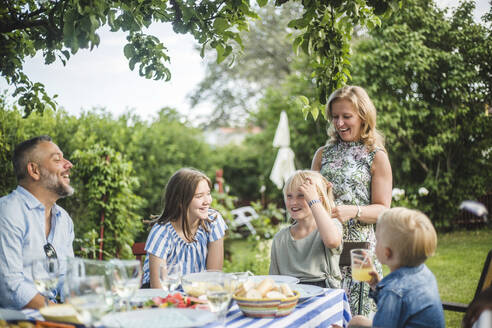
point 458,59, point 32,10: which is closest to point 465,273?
point 458,59

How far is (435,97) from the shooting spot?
6.96 m

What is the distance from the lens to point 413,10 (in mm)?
6828

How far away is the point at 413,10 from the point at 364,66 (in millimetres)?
2283

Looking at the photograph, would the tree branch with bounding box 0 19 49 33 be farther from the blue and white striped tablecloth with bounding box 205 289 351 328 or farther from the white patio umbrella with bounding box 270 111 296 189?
the white patio umbrella with bounding box 270 111 296 189

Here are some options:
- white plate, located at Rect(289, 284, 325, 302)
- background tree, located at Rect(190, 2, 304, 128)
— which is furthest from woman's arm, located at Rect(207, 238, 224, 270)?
background tree, located at Rect(190, 2, 304, 128)

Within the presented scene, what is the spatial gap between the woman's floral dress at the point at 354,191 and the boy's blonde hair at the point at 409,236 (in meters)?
1.02

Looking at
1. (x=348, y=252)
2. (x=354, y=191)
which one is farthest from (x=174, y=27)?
(x=348, y=252)

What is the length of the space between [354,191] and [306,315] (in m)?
1.16

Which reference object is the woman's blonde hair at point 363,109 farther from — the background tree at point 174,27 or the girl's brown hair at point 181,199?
the girl's brown hair at point 181,199

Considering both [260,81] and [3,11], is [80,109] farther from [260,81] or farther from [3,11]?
[260,81]

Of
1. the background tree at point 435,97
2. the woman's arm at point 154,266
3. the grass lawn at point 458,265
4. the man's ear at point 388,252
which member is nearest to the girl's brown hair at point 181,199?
the woman's arm at point 154,266

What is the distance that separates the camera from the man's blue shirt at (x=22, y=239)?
2113mm

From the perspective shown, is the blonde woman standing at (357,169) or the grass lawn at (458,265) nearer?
the blonde woman standing at (357,169)

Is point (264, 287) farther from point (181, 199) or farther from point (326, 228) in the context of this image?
point (181, 199)
